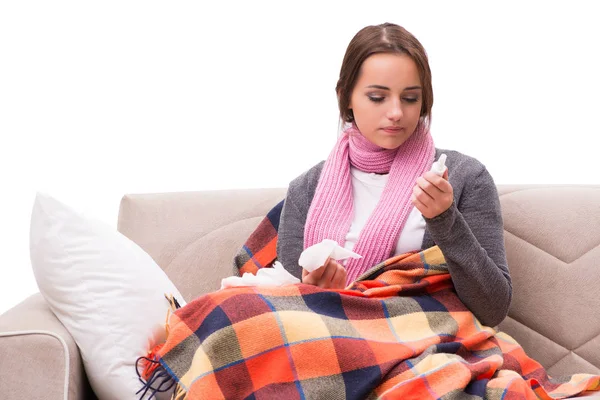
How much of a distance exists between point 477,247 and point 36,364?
3.38ft

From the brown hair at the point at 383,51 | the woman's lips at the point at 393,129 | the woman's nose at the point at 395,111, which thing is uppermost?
the brown hair at the point at 383,51

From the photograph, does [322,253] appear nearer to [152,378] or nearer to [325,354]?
[325,354]

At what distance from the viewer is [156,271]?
6.91 ft

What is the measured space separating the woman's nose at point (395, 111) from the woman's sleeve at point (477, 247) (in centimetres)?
26

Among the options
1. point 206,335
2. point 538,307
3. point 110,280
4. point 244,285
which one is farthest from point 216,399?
point 538,307

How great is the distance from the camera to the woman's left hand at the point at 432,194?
1823mm

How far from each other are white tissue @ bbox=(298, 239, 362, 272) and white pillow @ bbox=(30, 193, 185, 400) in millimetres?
368

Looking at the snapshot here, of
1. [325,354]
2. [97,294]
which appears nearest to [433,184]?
[325,354]

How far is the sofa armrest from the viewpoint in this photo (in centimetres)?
178

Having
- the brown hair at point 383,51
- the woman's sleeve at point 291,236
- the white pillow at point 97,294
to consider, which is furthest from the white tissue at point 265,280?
the brown hair at point 383,51

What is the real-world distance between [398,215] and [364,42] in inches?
18.3

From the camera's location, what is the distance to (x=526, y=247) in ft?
7.64

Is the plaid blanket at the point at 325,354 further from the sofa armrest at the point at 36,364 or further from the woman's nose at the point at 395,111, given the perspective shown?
the woman's nose at the point at 395,111

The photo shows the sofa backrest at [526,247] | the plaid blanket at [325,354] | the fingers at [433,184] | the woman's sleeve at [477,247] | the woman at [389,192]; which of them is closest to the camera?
the plaid blanket at [325,354]
